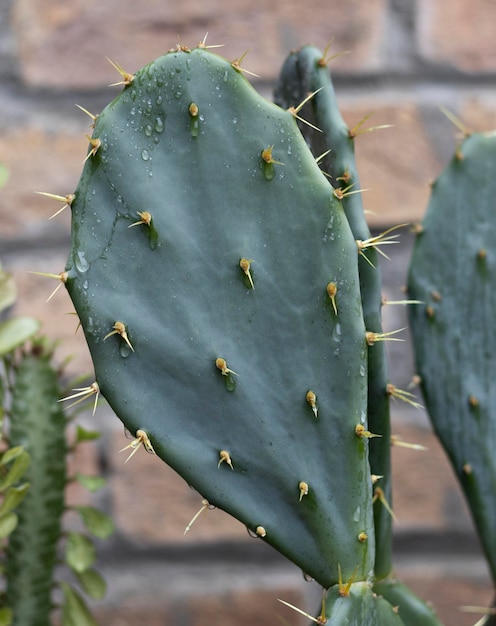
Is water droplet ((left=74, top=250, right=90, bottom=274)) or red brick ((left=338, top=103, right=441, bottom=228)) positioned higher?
water droplet ((left=74, top=250, right=90, bottom=274))

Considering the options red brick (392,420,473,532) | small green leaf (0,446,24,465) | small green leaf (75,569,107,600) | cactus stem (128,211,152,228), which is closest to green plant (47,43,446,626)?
cactus stem (128,211,152,228)

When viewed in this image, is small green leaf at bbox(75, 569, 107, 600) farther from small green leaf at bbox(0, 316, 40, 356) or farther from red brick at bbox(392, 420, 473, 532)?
red brick at bbox(392, 420, 473, 532)

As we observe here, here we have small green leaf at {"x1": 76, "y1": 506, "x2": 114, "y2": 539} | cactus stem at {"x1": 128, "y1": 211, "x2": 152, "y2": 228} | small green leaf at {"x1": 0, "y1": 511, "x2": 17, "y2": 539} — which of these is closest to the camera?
cactus stem at {"x1": 128, "y1": 211, "x2": 152, "y2": 228}

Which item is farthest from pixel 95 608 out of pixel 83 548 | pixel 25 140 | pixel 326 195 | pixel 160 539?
pixel 326 195

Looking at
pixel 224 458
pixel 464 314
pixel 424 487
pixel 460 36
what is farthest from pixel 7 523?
pixel 460 36

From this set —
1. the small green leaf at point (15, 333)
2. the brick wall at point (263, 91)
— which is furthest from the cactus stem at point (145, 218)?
the brick wall at point (263, 91)

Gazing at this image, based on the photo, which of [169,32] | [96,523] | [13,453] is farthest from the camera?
[169,32]

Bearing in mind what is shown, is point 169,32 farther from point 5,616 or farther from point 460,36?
point 5,616
